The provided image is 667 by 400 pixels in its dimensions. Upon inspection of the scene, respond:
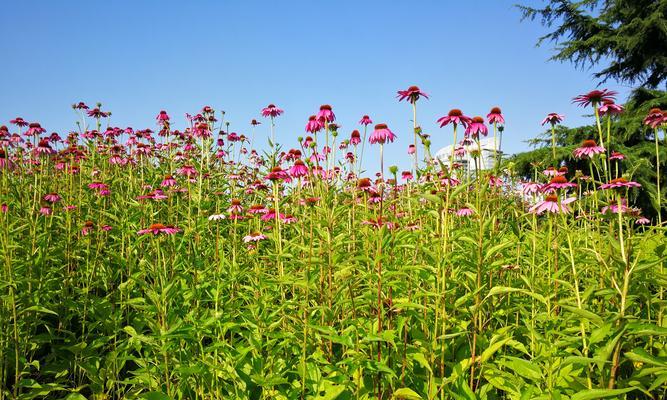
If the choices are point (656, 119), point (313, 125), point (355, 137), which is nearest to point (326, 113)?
point (313, 125)

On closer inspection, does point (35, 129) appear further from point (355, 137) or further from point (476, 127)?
point (476, 127)

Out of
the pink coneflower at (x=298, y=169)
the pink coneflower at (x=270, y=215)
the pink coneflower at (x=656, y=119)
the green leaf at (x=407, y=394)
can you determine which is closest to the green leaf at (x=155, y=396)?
the green leaf at (x=407, y=394)

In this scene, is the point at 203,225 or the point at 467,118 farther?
the point at 203,225

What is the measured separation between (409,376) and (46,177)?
5500mm

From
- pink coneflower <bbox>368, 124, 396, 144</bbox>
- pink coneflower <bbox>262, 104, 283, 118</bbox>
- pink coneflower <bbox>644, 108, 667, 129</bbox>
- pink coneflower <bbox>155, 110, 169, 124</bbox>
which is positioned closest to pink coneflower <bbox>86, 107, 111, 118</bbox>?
pink coneflower <bbox>155, 110, 169, 124</bbox>

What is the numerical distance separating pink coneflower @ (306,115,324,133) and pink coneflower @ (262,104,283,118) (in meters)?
1.67

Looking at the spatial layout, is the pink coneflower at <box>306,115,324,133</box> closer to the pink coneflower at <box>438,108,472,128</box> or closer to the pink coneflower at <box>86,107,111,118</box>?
the pink coneflower at <box>438,108,472,128</box>

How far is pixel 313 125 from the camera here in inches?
121

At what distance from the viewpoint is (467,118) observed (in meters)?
2.27

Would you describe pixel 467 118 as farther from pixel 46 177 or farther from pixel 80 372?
pixel 46 177

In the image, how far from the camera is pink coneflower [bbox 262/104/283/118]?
4.69m

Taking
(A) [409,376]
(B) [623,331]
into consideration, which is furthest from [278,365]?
(B) [623,331]

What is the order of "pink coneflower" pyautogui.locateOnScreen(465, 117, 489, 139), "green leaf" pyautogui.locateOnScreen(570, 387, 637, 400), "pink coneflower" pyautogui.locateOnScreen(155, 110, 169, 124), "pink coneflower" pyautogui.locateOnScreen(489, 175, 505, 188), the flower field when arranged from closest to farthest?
"green leaf" pyautogui.locateOnScreen(570, 387, 637, 400) → the flower field → "pink coneflower" pyautogui.locateOnScreen(489, 175, 505, 188) → "pink coneflower" pyautogui.locateOnScreen(465, 117, 489, 139) → "pink coneflower" pyautogui.locateOnScreen(155, 110, 169, 124)

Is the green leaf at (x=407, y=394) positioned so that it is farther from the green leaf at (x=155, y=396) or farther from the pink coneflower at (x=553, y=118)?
the pink coneflower at (x=553, y=118)
